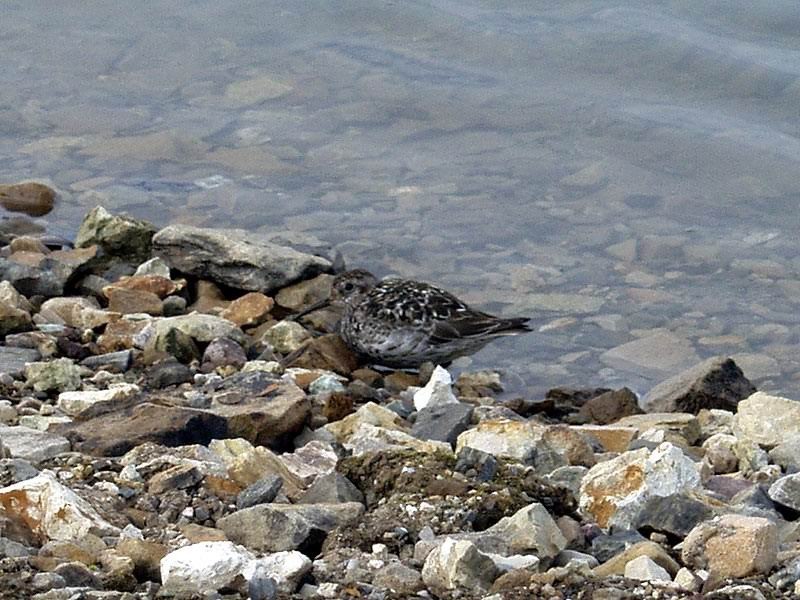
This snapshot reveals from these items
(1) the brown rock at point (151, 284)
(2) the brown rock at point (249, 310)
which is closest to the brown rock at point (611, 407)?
(2) the brown rock at point (249, 310)

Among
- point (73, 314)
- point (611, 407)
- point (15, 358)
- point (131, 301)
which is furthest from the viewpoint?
point (131, 301)

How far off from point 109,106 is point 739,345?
649 centimetres

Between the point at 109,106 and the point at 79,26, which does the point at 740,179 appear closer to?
the point at 109,106

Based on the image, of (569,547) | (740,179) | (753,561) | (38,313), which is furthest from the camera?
(740,179)

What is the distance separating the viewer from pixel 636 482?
194 inches

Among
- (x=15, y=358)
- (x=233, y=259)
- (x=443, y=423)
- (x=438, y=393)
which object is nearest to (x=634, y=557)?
(x=443, y=423)

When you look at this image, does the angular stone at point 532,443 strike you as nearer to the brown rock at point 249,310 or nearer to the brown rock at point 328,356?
the brown rock at point 328,356

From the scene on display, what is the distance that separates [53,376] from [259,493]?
2.36 meters

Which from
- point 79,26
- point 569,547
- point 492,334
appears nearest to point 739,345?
point 492,334

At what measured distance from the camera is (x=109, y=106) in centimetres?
1321

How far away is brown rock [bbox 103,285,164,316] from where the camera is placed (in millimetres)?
8508

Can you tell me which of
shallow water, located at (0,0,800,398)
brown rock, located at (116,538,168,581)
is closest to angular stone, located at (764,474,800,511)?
brown rock, located at (116,538,168,581)

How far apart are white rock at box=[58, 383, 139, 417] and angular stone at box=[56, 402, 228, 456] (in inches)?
17.5

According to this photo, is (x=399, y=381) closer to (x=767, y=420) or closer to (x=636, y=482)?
(x=767, y=420)
